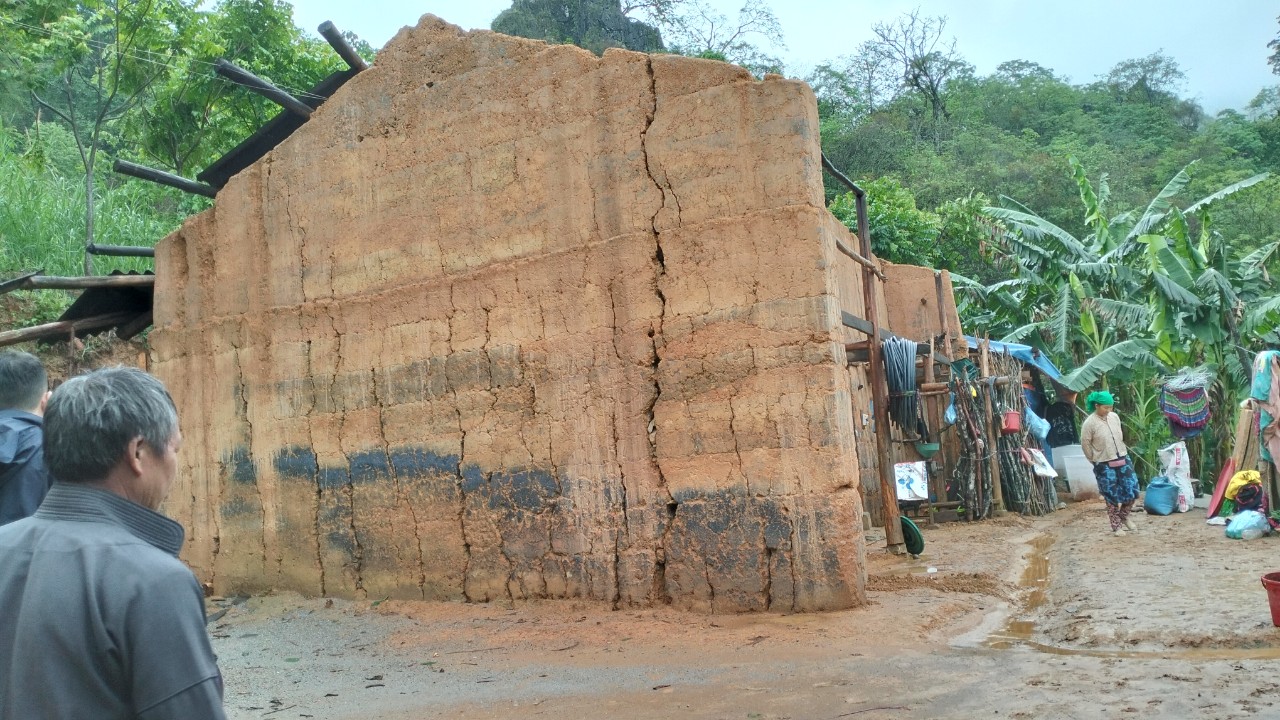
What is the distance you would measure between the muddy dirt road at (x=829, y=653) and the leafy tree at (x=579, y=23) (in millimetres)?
26304

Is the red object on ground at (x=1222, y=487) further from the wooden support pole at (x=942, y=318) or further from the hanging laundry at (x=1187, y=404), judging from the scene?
the wooden support pole at (x=942, y=318)

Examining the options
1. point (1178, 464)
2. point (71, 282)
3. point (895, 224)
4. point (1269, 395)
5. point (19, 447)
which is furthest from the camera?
point (895, 224)

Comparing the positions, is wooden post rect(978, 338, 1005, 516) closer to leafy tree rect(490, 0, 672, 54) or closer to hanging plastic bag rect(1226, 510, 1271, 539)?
hanging plastic bag rect(1226, 510, 1271, 539)

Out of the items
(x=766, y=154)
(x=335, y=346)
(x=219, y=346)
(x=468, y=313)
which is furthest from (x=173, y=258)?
(x=766, y=154)

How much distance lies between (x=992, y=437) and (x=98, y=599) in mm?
12096

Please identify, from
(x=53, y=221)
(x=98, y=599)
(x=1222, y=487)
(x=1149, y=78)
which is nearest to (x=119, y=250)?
(x=53, y=221)

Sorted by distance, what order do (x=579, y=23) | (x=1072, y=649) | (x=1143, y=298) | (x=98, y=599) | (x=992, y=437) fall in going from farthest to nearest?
(x=579, y=23) < (x=1143, y=298) < (x=992, y=437) < (x=1072, y=649) < (x=98, y=599)

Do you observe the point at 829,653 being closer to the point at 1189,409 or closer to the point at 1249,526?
the point at 1249,526

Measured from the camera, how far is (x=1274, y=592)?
18.2 ft

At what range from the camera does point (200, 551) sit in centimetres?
899

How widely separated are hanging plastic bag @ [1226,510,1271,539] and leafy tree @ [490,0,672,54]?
2530 centimetres

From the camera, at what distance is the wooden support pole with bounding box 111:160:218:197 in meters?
9.16

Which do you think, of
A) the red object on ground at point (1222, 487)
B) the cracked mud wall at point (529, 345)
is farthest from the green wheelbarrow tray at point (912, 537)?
the red object on ground at point (1222, 487)

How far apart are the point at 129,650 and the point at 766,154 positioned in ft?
18.0
